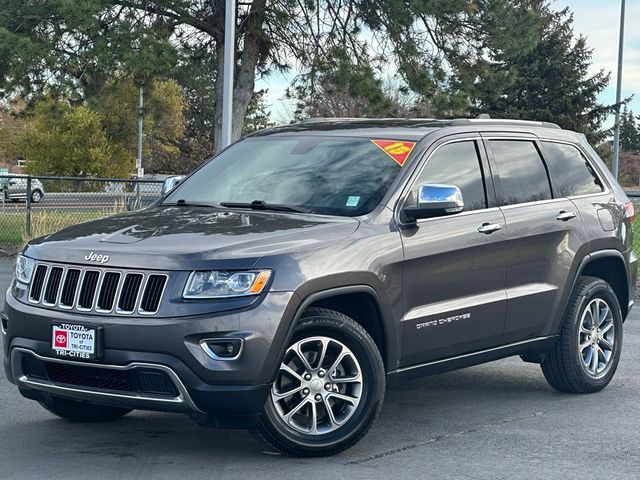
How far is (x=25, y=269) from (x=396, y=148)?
7.36 feet

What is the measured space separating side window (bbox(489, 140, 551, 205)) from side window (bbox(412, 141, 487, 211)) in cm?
20

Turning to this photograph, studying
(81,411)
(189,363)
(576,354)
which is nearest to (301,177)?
(189,363)

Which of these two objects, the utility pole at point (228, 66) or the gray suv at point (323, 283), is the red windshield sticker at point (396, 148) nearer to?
A: the gray suv at point (323, 283)

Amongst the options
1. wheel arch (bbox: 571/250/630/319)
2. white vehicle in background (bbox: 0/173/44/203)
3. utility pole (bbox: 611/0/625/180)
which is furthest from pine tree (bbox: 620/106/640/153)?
wheel arch (bbox: 571/250/630/319)

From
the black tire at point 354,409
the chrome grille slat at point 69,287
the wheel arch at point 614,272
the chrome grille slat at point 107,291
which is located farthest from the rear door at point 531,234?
the chrome grille slat at point 69,287

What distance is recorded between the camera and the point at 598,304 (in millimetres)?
8117

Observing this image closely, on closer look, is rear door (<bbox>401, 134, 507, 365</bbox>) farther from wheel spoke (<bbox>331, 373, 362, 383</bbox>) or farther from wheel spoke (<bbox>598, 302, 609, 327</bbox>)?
wheel spoke (<bbox>598, 302, 609, 327</bbox>)

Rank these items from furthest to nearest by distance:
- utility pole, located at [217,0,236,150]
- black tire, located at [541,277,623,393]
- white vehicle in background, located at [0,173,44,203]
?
white vehicle in background, located at [0,173,44,203]
utility pole, located at [217,0,236,150]
black tire, located at [541,277,623,393]

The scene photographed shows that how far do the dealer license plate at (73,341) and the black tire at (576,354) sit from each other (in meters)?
3.46

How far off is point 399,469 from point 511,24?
2150 cm

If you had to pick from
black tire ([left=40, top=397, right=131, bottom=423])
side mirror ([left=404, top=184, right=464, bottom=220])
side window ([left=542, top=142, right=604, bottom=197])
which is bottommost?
black tire ([left=40, top=397, right=131, bottom=423])

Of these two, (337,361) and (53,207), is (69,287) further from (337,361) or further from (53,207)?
(53,207)

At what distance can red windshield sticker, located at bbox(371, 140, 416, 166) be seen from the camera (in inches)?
269

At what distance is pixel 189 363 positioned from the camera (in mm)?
5527
